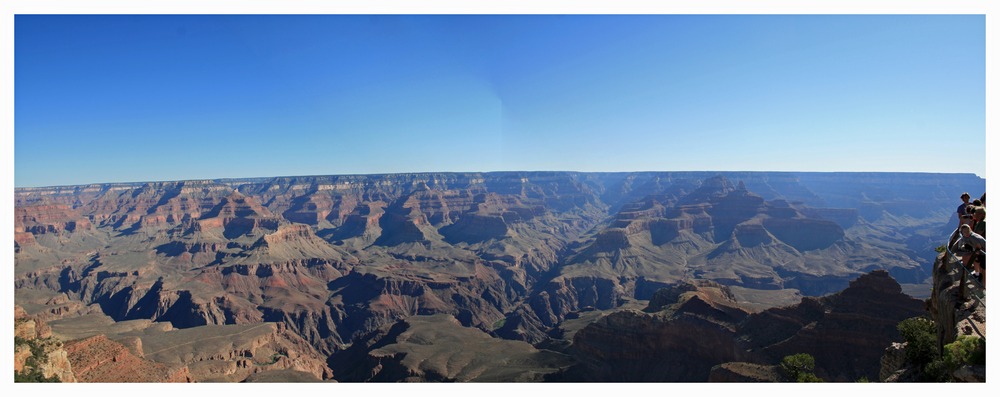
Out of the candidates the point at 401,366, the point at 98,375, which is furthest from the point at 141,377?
the point at 401,366

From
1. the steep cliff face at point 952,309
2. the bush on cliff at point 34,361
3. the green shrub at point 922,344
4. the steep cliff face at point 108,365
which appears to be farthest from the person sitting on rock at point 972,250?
the steep cliff face at point 108,365

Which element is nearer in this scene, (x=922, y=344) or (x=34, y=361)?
(x=922, y=344)

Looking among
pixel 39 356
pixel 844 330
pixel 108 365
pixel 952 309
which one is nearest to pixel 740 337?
pixel 844 330

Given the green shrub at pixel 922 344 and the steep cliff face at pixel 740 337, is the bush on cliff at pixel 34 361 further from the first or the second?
the steep cliff face at pixel 740 337

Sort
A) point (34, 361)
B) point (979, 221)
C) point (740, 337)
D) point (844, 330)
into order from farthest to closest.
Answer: point (740, 337), point (844, 330), point (34, 361), point (979, 221)

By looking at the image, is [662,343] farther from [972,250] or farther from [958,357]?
[972,250]

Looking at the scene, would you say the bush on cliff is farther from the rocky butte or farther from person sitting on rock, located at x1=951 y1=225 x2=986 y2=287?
person sitting on rock, located at x1=951 y1=225 x2=986 y2=287

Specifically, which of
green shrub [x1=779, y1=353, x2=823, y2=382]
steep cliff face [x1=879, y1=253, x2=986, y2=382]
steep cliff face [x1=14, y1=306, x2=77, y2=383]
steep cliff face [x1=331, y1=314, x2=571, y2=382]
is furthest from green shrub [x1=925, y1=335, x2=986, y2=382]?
steep cliff face [x1=331, y1=314, x2=571, y2=382]
